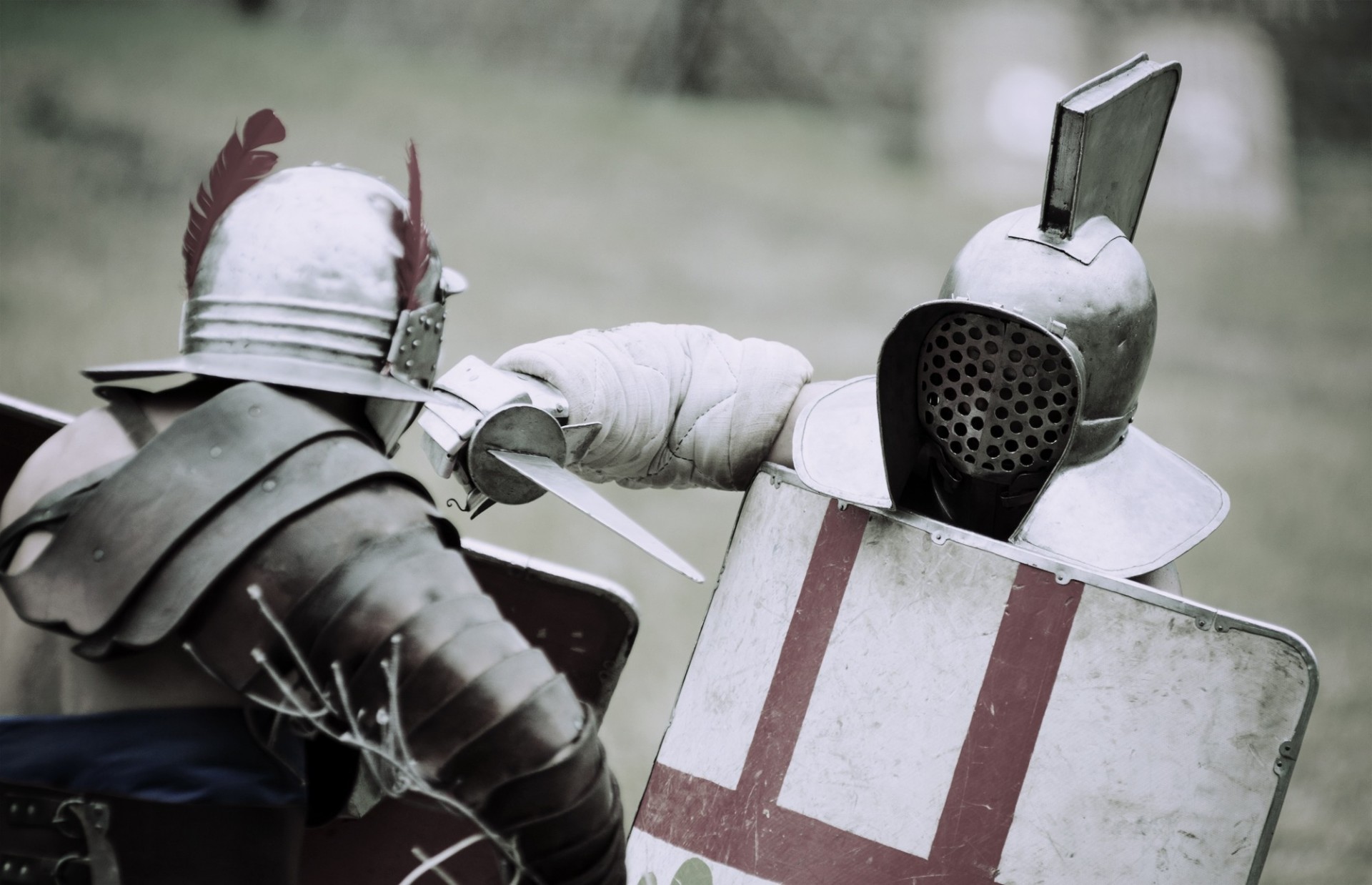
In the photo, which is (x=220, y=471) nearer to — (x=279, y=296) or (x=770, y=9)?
(x=279, y=296)

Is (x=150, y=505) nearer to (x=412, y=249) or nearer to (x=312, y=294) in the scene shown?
(x=312, y=294)

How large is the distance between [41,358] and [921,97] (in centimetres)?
702

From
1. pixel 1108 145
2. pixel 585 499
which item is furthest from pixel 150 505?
pixel 1108 145

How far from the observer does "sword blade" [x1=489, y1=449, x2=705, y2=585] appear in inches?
65.2

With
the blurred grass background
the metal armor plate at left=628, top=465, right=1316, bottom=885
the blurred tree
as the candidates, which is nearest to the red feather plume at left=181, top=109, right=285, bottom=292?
the metal armor plate at left=628, top=465, right=1316, bottom=885

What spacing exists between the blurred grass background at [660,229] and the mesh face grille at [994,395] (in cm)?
279

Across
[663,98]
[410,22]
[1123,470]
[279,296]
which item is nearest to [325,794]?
[279,296]

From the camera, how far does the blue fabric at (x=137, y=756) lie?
1450 mm

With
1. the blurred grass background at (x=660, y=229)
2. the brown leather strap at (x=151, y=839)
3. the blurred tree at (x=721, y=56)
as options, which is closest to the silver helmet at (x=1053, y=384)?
the brown leather strap at (x=151, y=839)

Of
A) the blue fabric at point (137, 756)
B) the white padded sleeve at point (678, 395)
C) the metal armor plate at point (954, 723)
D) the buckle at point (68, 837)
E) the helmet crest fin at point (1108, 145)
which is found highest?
the helmet crest fin at point (1108, 145)

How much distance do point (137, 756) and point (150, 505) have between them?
32 cm

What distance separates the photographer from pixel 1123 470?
6.31ft

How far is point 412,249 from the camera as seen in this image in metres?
→ 1.63

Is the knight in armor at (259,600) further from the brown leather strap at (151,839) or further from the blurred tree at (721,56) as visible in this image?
the blurred tree at (721,56)
